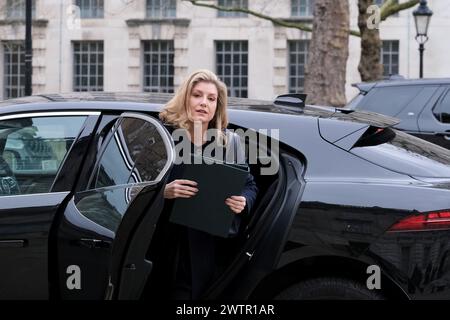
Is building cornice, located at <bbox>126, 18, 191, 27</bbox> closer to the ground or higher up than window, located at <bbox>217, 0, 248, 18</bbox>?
closer to the ground

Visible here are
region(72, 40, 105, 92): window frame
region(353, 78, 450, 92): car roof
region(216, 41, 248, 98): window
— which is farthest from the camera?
region(72, 40, 105, 92): window frame

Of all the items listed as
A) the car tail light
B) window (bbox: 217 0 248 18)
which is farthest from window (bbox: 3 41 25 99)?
the car tail light

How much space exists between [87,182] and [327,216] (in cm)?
118

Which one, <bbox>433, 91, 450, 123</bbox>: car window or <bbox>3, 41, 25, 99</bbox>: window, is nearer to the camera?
<bbox>433, 91, 450, 123</bbox>: car window

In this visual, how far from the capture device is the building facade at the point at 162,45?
28312mm

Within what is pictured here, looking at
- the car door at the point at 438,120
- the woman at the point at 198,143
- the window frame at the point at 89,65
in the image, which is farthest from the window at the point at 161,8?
the woman at the point at 198,143

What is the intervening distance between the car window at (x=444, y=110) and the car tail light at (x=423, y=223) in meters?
5.27

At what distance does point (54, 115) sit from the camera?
3658mm

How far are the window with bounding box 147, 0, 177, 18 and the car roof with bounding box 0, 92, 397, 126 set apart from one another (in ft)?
83.8

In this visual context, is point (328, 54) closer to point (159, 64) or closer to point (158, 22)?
point (158, 22)

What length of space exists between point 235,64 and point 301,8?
3488mm

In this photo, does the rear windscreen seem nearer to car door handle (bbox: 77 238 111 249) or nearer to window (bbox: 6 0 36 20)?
car door handle (bbox: 77 238 111 249)

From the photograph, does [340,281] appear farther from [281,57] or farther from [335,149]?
[281,57]

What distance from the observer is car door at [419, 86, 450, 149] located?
8.16m
